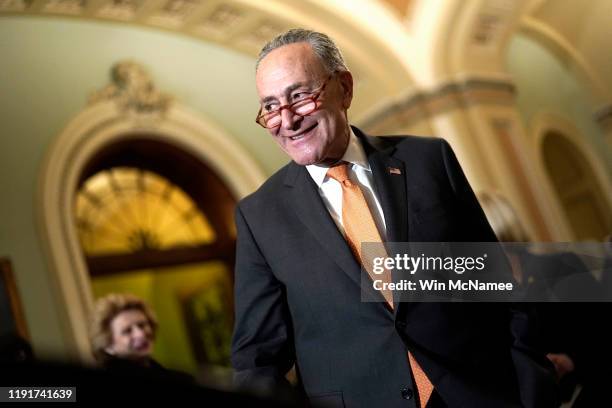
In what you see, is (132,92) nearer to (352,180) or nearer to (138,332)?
(138,332)

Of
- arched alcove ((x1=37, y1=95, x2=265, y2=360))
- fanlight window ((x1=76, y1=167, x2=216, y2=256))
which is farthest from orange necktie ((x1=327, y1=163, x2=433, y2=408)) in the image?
fanlight window ((x1=76, y1=167, x2=216, y2=256))

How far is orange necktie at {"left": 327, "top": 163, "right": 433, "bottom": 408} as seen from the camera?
4.81 feet

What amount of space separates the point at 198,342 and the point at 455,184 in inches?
242

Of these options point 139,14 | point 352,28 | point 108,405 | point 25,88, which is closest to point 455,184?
point 108,405

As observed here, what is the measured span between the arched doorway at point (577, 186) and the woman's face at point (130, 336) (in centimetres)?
848

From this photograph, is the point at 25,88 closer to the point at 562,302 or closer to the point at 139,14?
the point at 139,14

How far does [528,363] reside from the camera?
1.52m

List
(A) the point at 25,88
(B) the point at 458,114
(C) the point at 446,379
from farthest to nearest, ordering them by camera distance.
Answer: (B) the point at 458,114
(A) the point at 25,88
(C) the point at 446,379

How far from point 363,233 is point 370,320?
0.20 m

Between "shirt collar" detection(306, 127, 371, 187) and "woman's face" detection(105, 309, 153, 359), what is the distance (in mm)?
2141

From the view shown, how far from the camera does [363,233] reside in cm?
154

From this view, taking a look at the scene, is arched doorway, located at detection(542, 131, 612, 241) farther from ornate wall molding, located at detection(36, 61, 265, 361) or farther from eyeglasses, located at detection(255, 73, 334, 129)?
eyeglasses, located at detection(255, 73, 334, 129)

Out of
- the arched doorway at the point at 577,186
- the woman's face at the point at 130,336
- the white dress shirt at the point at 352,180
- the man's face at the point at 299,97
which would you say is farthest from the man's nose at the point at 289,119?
the arched doorway at the point at 577,186

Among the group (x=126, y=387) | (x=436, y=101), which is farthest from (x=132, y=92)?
(x=126, y=387)
